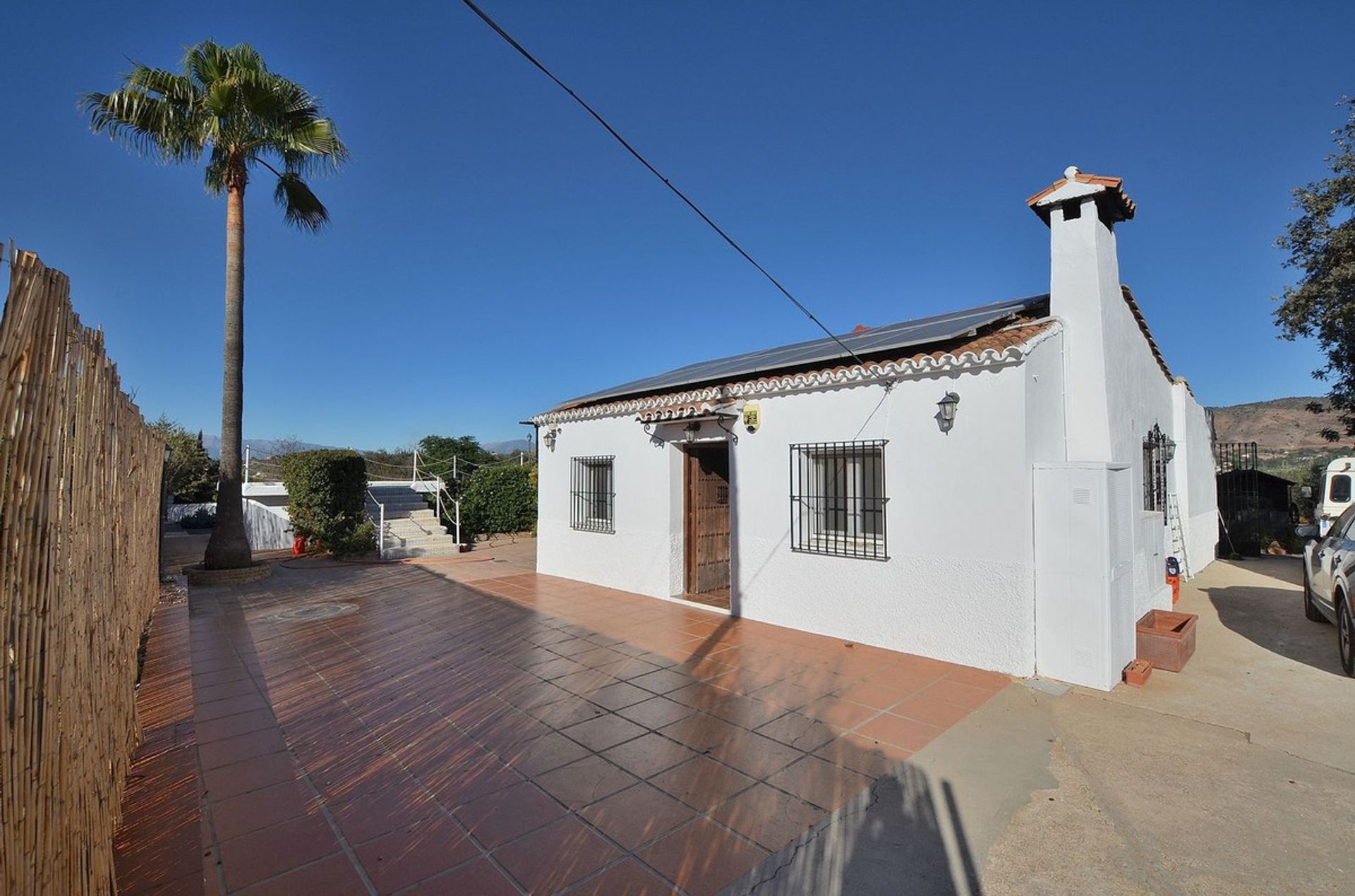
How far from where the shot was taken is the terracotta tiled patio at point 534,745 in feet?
9.23

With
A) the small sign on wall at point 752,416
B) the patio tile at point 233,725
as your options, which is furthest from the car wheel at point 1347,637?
the patio tile at point 233,725

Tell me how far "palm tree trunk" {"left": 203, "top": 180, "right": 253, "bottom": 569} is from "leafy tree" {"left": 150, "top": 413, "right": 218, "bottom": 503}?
16169mm

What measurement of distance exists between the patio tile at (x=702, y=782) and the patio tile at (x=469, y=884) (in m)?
1.09

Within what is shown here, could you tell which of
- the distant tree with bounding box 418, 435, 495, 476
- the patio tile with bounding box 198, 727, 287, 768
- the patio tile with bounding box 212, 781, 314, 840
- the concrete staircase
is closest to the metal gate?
the patio tile with bounding box 212, 781, 314, 840

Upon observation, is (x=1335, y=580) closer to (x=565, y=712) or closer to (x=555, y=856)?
(x=565, y=712)

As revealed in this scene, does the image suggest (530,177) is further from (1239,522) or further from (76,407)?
Answer: (1239,522)

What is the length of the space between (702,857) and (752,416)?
5344 millimetres

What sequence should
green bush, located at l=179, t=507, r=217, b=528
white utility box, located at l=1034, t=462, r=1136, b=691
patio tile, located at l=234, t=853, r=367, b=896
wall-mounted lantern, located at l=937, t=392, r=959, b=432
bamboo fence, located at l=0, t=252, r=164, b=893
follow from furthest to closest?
1. green bush, located at l=179, t=507, r=217, b=528
2. wall-mounted lantern, located at l=937, t=392, r=959, b=432
3. white utility box, located at l=1034, t=462, r=1136, b=691
4. patio tile, located at l=234, t=853, r=367, b=896
5. bamboo fence, located at l=0, t=252, r=164, b=893

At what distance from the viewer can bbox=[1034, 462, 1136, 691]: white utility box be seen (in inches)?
197

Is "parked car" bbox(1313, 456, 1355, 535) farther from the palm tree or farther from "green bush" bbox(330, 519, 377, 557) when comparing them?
the palm tree

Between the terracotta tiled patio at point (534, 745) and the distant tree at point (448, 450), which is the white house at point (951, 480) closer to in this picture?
the terracotta tiled patio at point (534, 745)

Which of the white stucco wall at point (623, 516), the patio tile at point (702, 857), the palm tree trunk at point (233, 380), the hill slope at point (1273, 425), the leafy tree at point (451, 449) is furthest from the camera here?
the hill slope at point (1273, 425)

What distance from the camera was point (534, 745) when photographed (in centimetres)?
405

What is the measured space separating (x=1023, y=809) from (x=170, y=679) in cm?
584
